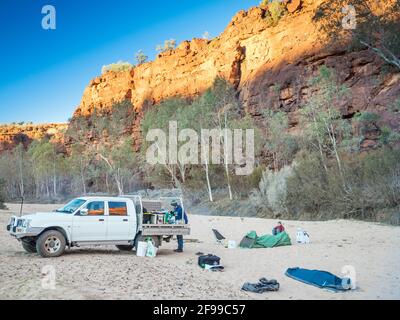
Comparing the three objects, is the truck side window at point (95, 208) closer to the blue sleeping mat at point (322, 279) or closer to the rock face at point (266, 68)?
the blue sleeping mat at point (322, 279)

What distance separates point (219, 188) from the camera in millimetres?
46688

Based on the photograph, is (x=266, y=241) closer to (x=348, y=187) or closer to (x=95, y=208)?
(x=95, y=208)

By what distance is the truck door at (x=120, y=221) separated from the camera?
11.8 meters

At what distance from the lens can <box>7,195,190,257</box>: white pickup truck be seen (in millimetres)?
10680

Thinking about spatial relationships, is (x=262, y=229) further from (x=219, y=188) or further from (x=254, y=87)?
(x=254, y=87)

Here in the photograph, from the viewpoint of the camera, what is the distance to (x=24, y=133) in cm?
11400

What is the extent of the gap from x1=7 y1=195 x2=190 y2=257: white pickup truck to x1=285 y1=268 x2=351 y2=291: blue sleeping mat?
4.91 metres

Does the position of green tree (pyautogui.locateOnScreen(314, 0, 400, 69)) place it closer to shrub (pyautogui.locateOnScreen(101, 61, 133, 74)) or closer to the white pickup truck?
the white pickup truck

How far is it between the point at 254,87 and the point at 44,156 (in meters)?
48.2

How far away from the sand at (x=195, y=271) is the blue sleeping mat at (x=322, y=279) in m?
0.16

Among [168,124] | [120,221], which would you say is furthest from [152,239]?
[168,124]

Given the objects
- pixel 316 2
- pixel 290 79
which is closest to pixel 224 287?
pixel 290 79

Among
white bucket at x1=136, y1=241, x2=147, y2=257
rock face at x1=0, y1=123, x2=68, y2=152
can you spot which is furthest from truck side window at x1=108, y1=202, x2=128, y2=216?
rock face at x1=0, y1=123, x2=68, y2=152
